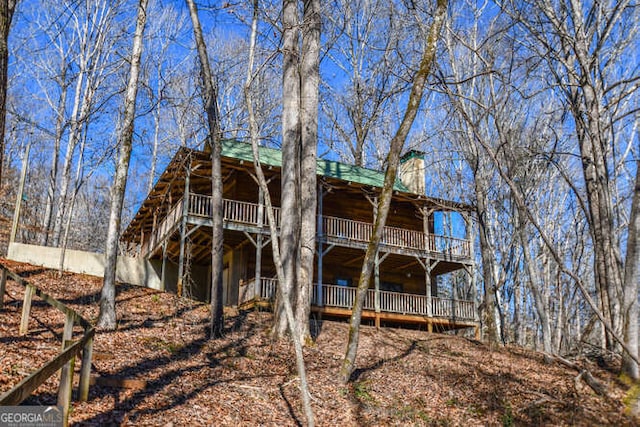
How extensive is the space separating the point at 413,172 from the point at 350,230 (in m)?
5.96

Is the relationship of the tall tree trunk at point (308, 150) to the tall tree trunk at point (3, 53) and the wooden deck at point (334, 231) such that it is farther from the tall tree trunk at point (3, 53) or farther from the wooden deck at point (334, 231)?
the tall tree trunk at point (3, 53)

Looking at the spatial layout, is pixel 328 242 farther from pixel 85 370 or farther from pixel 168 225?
pixel 85 370

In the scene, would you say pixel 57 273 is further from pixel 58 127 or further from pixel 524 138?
pixel 524 138

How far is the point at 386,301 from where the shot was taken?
20703 millimetres

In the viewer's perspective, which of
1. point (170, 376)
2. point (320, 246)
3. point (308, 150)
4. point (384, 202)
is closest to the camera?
point (170, 376)

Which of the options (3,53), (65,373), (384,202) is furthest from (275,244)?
(3,53)

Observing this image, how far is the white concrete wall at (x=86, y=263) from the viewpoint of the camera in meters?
17.7

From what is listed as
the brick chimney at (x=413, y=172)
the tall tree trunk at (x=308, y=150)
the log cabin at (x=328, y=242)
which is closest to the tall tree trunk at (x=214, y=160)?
the tall tree trunk at (x=308, y=150)

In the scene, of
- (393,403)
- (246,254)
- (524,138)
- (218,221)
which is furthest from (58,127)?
(393,403)

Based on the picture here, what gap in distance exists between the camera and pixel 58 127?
25.8 metres

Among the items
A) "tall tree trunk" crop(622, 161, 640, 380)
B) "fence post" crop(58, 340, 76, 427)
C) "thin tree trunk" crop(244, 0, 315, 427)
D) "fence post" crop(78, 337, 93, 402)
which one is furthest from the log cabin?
"fence post" crop(58, 340, 76, 427)

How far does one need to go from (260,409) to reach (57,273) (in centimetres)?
1051

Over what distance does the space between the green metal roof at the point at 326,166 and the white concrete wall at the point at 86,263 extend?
230 inches

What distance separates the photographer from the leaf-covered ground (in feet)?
23.7
